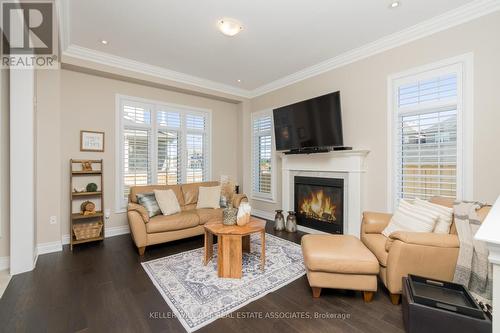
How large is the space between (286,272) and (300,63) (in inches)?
131

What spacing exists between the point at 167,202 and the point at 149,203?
267 millimetres

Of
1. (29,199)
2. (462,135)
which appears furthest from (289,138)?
(29,199)

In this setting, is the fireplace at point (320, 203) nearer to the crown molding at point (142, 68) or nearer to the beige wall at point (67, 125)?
the crown molding at point (142, 68)

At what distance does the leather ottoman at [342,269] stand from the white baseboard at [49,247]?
3.50m

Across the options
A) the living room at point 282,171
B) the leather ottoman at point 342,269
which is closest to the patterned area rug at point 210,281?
the living room at point 282,171

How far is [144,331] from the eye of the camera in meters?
1.75

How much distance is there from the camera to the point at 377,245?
2355 mm

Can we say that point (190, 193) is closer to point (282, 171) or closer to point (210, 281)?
point (282, 171)

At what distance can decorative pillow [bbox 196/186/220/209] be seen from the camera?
4.21 meters

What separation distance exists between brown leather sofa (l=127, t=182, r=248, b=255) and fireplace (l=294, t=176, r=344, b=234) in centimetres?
124

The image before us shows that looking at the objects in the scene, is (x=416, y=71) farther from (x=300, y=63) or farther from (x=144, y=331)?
(x=144, y=331)

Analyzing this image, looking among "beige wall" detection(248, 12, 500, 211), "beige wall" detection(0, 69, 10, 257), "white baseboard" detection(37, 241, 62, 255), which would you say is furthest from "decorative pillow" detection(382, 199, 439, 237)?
"beige wall" detection(0, 69, 10, 257)

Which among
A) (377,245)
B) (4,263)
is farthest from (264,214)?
(4,263)

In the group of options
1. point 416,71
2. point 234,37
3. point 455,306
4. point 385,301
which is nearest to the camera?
point 455,306
